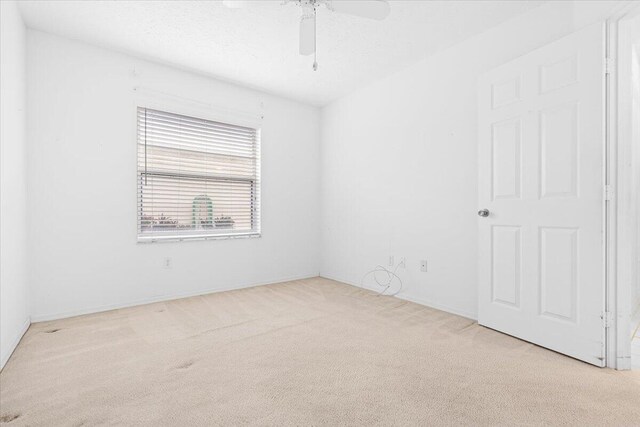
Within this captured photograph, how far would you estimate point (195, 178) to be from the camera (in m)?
3.61

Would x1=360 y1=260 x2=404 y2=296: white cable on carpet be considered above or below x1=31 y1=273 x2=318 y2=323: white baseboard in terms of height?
above

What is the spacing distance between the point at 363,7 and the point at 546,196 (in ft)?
5.78

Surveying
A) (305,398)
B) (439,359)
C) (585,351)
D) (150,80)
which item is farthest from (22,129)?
(585,351)

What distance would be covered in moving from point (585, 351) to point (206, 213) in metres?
3.61

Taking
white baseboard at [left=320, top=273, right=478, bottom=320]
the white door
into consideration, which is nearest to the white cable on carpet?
white baseboard at [left=320, top=273, right=478, bottom=320]

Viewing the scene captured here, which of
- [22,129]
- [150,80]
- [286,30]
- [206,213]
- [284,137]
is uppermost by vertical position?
[286,30]

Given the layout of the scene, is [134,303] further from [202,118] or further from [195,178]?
[202,118]

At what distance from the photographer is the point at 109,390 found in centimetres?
167

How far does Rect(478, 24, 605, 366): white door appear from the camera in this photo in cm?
195

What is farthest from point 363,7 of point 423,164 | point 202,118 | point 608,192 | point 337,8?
point 202,118

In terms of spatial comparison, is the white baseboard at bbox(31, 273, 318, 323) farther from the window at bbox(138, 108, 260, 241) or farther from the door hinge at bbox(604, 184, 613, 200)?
the door hinge at bbox(604, 184, 613, 200)

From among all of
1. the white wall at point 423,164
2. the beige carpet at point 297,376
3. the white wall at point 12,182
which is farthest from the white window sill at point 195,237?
the white wall at point 423,164

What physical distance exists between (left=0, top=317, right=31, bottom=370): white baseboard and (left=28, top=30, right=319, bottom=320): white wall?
0.18m

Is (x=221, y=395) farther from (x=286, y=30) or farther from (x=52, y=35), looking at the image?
(x=52, y=35)
